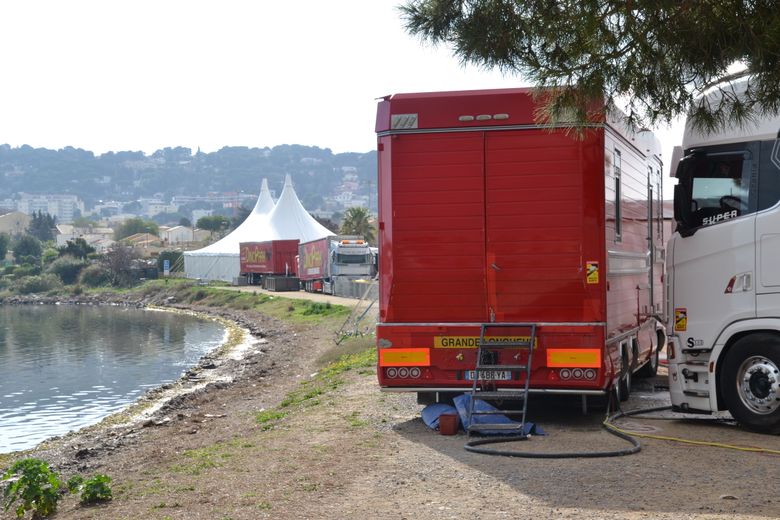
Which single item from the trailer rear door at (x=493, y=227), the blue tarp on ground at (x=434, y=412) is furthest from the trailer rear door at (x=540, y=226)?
the blue tarp on ground at (x=434, y=412)

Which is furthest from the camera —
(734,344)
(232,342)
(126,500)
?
(232,342)

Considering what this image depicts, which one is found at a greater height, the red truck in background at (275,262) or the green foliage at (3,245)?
the green foliage at (3,245)

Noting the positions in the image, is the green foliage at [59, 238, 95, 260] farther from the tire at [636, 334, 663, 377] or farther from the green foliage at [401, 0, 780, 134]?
the green foliage at [401, 0, 780, 134]

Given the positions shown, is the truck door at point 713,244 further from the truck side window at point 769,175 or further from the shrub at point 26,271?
the shrub at point 26,271

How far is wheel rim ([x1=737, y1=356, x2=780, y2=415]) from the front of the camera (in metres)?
11.3

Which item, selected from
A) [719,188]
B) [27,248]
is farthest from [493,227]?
[27,248]

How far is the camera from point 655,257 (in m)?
17.0

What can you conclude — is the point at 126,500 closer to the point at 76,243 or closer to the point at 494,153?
the point at 494,153

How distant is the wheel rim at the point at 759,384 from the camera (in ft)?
37.1

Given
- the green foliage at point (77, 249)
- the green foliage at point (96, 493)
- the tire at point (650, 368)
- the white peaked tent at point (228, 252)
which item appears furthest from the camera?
the green foliage at point (77, 249)

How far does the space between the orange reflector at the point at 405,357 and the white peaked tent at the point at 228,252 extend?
255 feet

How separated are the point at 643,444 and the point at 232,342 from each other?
38.1m

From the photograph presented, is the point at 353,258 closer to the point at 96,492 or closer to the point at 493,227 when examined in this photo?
the point at 493,227

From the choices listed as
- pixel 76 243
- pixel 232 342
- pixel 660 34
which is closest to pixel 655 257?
pixel 660 34
